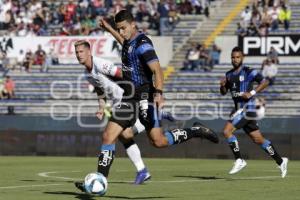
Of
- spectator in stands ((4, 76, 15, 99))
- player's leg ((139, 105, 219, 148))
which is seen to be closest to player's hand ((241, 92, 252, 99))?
player's leg ((139, 105, 219, 148))

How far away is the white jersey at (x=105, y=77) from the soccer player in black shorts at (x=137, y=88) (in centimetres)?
22

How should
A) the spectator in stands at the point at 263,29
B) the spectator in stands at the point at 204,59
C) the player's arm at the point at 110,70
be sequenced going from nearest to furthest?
1. the player's arm at the point at 110,70
2. the spectator in stands at the point at 263,29
3. the spectator in stands at the point at 204,59

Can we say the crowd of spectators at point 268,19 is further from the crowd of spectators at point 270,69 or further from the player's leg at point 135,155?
the player's leg at point 135,155

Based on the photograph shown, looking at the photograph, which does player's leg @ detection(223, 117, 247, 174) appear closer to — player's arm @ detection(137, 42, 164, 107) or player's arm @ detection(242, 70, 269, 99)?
player's arm @ detection(242, 70, 269, 99)

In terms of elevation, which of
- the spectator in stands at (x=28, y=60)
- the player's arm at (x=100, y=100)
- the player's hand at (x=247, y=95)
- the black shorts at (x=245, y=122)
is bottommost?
the spectator in stands at (x=28, y=60)

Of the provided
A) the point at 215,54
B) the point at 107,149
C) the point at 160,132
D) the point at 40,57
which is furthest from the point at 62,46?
the point at 107,149

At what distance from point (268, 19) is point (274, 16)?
27 cm

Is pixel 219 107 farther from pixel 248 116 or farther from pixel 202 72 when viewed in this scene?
pixel 248 116

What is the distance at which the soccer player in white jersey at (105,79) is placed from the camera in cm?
1410

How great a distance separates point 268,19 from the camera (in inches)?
1457

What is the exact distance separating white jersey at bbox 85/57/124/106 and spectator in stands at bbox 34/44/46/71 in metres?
26.0

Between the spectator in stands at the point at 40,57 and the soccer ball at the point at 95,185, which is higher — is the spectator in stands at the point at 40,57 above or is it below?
below

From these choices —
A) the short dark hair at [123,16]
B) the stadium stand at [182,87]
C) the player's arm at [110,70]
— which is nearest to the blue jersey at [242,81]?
the player's arm at [110,70]

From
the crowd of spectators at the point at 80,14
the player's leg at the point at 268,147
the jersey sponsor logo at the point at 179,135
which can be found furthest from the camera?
the crowd of spectators at the point at 80,14
